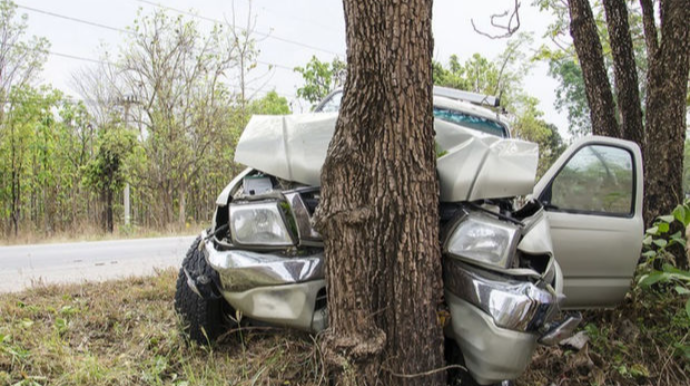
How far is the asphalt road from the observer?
211 inches

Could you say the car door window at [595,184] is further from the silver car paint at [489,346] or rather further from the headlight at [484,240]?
the silver car paint at [489,346]

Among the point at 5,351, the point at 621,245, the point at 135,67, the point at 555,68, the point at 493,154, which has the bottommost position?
the point at 5,351

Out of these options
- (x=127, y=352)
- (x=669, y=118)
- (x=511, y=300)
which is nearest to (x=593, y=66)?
(x=669, y=118)

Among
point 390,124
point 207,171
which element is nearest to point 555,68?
point 207,171

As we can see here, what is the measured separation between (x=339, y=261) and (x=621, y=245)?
2.01 meters

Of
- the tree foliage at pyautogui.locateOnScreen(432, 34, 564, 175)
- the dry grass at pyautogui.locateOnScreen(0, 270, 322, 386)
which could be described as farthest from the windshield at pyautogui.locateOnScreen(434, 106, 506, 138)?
the tree foliage at pyautogui.locateOnScreen(432, 34, 564, 175)

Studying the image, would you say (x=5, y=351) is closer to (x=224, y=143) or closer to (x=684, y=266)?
(x=684, y=266)

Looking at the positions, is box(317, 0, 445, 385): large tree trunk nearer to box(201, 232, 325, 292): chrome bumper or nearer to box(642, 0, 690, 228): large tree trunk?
box(201, 232, 325, 292): chrome bumper

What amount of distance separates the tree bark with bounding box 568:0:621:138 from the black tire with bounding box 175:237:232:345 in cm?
382

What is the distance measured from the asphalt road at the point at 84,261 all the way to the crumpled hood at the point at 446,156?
3079mm

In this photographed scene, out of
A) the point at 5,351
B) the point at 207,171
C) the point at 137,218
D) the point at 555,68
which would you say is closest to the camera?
the point at 5,351

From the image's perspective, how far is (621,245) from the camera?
3029 millimetres

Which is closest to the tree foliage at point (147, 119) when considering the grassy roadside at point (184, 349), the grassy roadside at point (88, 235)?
the grassy roadside at point (88, 235)

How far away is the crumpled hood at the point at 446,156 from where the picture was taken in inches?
88.2
